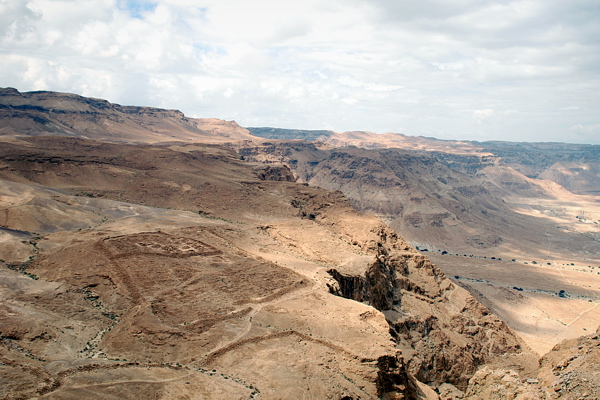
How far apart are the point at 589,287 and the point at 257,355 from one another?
364 feet

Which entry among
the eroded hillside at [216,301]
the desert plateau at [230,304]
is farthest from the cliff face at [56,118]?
the eroded hillside at [216,301]

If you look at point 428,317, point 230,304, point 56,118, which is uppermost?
point 56,118

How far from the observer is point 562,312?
91500 mm

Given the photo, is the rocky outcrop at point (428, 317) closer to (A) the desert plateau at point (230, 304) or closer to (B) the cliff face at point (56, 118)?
(A) the desert plateau at point (230, 304)

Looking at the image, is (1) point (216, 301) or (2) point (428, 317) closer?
(1) point (216, 301)

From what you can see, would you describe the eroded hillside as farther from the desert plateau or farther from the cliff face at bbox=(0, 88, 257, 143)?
the cliff face at bbox=(0, 88, 257, 143)

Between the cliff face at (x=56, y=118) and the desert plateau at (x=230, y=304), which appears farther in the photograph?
the cliff face at (x=56, y=118)

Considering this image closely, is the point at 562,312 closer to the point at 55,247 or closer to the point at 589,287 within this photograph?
the point at 589,287

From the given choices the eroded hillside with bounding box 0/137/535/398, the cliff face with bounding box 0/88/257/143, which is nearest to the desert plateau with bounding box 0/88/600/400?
the eroded hillside with bounding box 0/137/535/398

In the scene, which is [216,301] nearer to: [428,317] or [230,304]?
[230,304]

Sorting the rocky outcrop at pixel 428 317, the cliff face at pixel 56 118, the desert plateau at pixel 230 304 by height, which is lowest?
the rocky outcrop at pixel 428 317

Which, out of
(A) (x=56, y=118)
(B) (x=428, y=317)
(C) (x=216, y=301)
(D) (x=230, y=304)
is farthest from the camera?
(A) (x=56, y=118)

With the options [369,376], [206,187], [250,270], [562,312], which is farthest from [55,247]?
[562,312]

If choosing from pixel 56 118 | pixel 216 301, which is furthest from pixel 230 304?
pixel 56 118
